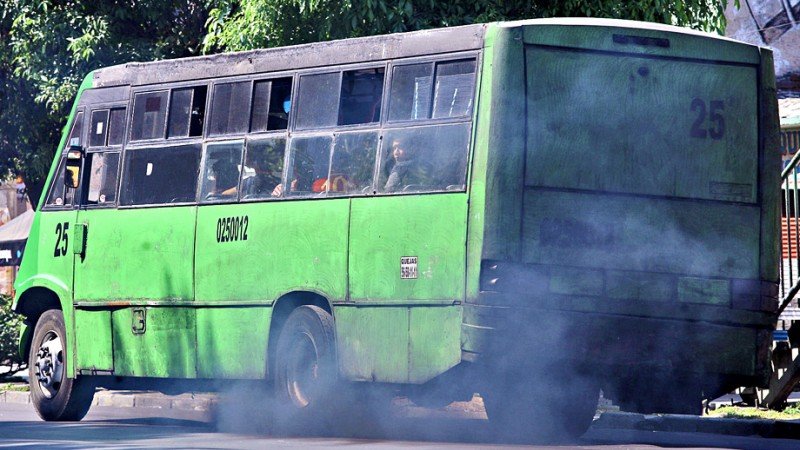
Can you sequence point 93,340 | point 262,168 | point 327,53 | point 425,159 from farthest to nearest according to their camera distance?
point 93,340 < point 262,168 < point 327,53 < point 425,159

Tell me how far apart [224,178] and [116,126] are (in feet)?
6.16

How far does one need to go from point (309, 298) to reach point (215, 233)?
4.05 feet

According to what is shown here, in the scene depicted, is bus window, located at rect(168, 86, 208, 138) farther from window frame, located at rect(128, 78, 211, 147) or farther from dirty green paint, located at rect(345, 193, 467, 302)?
dirty green paint, located at rect(345, 193, 467, 302)

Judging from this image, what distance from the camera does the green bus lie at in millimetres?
11586

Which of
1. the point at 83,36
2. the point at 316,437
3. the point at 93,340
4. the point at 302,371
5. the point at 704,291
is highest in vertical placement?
the point at 83,36

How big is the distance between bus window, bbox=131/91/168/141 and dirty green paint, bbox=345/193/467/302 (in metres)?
2.91

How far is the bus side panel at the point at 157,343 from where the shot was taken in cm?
1442

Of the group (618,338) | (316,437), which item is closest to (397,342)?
(316,437)

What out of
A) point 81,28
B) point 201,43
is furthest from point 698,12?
point 81,28

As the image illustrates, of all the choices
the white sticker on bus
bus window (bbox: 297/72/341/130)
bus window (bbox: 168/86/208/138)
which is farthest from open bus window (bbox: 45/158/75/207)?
the white sticker on bus

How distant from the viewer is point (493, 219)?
449 inches

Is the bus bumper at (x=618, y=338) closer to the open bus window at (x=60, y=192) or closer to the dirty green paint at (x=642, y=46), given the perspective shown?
the dirty green paint at (x=642, y=46)

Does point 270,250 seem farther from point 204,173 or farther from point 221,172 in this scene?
point 204,173

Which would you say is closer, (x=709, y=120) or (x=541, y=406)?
(x=709, y=120)
